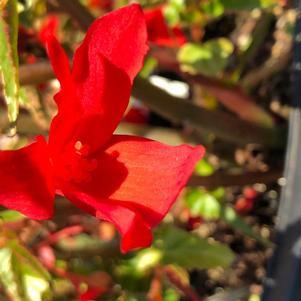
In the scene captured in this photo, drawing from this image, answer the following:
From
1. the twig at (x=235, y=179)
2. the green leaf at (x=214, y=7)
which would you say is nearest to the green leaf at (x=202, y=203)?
the twig at (x=235, y=179)

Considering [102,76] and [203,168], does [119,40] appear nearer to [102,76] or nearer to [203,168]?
[102,76]

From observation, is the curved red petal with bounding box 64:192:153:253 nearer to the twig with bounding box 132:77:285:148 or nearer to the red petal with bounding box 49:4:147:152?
the red petal with bounding box 49:4:147:152

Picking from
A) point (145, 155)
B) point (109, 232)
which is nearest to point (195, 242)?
point (109, 232)

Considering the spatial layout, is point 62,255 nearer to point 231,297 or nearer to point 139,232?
point 231,297

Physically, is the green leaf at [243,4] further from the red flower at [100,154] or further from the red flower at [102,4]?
the red flower at [100,154]

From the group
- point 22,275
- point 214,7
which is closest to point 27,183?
point 22,275
